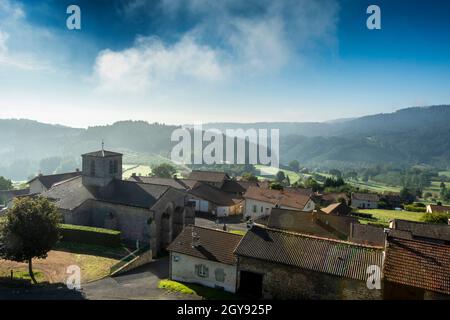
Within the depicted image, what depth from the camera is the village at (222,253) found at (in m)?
21.0

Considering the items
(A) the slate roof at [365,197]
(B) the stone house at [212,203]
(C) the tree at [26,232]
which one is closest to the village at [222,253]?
(C) the tree at [26,232]

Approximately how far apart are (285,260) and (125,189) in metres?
24.5

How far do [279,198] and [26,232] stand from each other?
141 feet

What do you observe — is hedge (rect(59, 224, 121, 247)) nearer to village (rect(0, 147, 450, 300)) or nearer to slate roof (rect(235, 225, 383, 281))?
village (rect(0, 147, 450, 300))

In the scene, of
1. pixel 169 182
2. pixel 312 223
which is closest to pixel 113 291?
pixel 312 223

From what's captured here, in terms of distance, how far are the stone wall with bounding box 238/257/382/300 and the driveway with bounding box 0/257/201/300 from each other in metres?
4.96

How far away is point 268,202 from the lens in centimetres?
5881

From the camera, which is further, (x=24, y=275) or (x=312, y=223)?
(x=312, y=223)

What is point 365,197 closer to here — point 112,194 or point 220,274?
point 112,194

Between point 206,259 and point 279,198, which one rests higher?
point 206,259

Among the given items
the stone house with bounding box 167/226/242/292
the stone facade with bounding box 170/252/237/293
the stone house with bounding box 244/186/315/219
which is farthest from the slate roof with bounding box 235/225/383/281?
the stone house with bounding box 244/186/315/219

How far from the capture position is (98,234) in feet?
112

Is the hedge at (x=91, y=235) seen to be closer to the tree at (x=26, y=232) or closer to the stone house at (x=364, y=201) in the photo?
the tree at (x=26, y=232)
